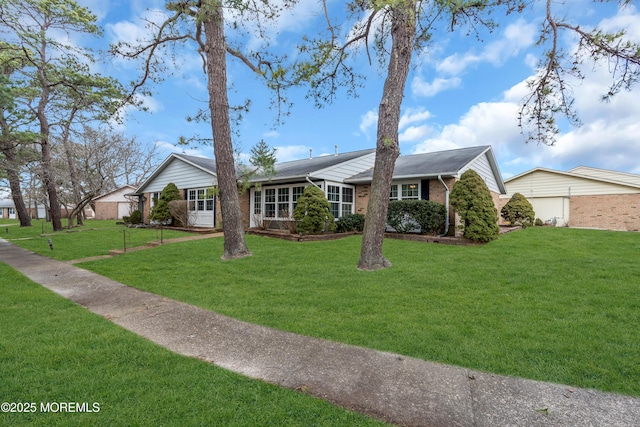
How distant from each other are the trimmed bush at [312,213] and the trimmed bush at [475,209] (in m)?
4.89

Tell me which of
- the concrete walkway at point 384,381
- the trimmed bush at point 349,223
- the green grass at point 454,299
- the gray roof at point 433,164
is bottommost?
the concrete walkway at point 384,381

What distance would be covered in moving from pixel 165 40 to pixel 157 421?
10679 millimetres

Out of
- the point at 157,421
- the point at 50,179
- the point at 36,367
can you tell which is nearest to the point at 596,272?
the point at 157,421

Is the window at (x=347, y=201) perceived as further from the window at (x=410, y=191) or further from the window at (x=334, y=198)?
the window at (x=410, y=191)

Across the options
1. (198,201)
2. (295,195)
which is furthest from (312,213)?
(198,201)

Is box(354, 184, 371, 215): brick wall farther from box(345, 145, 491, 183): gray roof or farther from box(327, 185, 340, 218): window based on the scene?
box(327, 185, 340, 218): window

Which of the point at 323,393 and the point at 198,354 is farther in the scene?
the point at 198,354

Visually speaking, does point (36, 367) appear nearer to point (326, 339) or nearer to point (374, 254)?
point (326, 339)

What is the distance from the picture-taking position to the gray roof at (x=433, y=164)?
12695mm

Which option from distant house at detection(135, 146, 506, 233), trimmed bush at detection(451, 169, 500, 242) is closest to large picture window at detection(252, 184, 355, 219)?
distant house at detection(135, 146, 506, 233)

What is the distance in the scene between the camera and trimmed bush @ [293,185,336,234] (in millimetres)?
12422

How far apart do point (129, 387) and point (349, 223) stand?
11781mm

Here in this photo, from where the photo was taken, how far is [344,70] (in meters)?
9.27

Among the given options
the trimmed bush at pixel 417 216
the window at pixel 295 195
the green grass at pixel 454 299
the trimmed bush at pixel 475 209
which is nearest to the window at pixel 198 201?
the window at pixel 295 195
